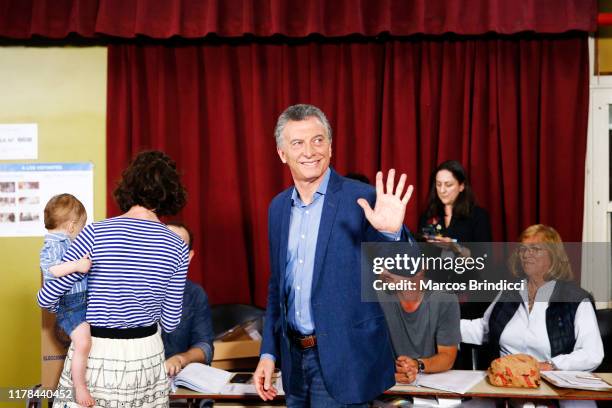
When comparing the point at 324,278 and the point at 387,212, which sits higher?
the point at 387,212

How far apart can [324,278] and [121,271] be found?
24.8 inches

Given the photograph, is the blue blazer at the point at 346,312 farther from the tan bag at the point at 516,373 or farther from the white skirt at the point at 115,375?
the tan bag at the point at 516,373

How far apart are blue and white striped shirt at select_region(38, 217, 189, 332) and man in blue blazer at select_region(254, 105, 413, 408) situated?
1.26 ft

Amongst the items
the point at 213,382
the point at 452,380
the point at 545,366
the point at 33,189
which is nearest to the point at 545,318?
the point at 545,366

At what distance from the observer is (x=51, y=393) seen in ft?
7.84

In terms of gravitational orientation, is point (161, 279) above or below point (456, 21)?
below

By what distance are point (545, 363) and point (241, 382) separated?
1.23 m

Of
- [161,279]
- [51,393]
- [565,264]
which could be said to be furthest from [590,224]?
[51,393]

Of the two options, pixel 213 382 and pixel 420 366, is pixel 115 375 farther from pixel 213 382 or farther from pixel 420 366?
pixel 420 366

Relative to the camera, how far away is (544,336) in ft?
8.43

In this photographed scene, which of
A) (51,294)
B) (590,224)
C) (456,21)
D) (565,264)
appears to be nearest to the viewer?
→ (51,294)

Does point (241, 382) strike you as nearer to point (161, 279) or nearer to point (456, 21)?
point (161, 279)

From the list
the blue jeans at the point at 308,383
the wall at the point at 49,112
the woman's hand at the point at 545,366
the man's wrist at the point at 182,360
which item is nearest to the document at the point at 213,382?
the man's wrist at the point at 182,360

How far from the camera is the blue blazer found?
5.41 feet
